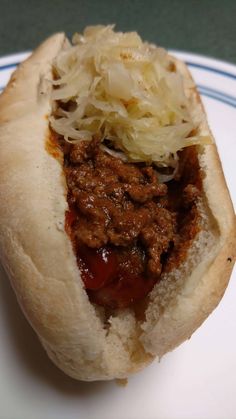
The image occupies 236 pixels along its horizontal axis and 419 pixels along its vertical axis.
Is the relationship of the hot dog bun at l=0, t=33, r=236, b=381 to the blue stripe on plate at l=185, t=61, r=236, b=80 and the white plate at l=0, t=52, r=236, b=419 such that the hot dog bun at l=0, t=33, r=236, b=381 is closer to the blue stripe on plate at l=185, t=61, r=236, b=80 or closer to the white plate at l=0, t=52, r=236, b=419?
the white plate at l=0, t=52, r=236, b=419

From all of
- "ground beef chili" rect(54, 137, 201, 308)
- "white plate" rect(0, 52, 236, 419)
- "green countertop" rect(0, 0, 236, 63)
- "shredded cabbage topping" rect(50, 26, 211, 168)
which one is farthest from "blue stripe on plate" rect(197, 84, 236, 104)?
"white plate" rect(0, 52, 236, 419)

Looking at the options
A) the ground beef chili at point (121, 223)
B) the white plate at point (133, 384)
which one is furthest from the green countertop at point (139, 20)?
the white plate at point (133, 384)

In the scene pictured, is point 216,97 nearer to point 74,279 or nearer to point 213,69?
point 213,69

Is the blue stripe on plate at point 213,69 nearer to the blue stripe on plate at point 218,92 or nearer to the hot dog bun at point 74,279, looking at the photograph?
the blue stripe on plate at point 218,92

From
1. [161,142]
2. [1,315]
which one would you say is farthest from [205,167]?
[1,315]

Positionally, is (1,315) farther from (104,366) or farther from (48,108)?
(48,108)

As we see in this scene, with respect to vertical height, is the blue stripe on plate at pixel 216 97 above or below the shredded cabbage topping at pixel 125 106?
above

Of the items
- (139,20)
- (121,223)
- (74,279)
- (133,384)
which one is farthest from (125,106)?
(139,20)
